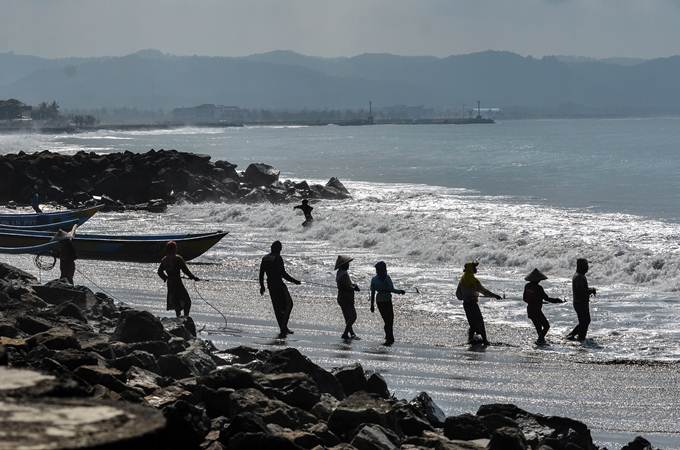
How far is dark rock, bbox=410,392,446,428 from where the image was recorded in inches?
370

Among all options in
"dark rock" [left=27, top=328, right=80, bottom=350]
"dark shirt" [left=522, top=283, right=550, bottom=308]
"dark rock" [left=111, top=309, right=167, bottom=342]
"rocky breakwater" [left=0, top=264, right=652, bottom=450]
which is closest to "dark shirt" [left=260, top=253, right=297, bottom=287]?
"rocky breakwater" [left=0, top=264, right=652, bottom=450]

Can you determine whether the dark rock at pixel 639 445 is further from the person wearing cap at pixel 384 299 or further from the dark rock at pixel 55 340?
the person wearing cap at pixel 384 299

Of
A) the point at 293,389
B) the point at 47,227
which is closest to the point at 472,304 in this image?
the point at 293,389

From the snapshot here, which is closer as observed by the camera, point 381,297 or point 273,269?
point 381,297

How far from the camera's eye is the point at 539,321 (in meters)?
14.8

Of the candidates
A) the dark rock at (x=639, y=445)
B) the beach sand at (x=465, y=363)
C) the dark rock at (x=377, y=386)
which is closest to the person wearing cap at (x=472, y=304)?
the beach sand at (x=465, y=363)

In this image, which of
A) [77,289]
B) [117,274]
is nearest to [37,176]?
[117,274]

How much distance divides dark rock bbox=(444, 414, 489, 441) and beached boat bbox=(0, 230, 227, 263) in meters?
14.5

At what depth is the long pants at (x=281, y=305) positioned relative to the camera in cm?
1483

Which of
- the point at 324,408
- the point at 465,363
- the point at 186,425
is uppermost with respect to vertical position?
the point at 186,425

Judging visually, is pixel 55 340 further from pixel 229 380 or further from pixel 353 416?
pixel 353 416

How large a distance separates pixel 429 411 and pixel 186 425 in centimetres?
340

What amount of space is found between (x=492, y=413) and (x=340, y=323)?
6.60 metres

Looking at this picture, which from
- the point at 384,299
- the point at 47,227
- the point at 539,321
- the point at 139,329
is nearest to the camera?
the point at 139,329
